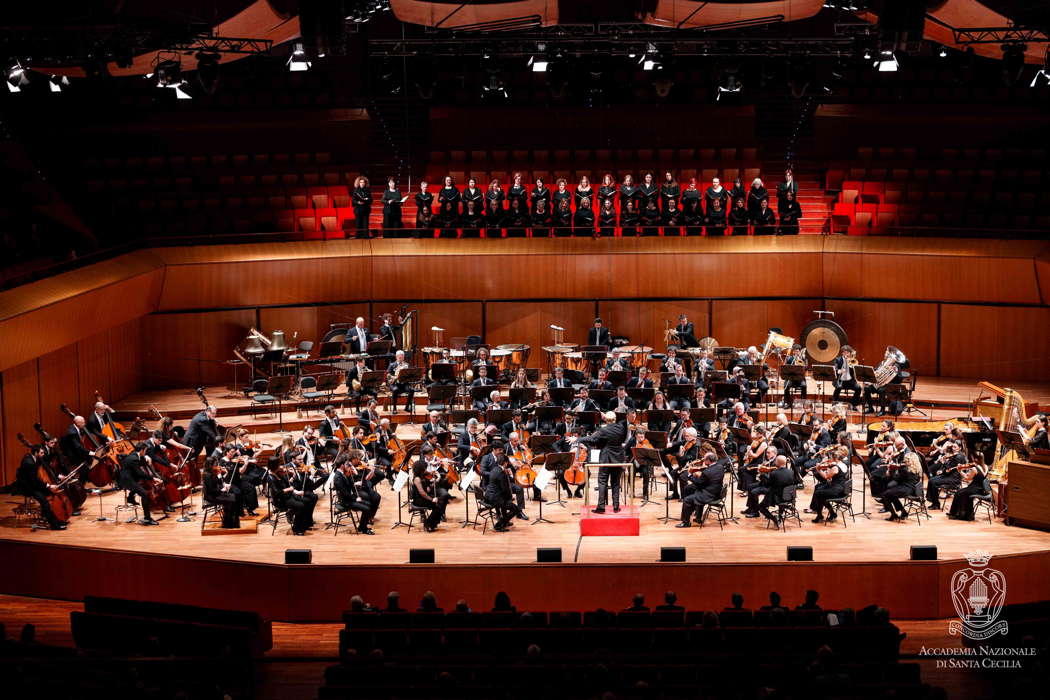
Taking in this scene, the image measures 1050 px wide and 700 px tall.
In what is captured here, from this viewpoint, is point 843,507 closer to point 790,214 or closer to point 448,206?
point 790,214

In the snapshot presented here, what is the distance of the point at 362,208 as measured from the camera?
19188 mm

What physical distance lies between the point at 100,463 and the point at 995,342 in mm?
13332

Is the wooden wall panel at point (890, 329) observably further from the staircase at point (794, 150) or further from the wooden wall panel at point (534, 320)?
the wooden wall panel at point (534, 320)

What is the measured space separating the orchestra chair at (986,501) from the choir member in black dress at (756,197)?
7.00m

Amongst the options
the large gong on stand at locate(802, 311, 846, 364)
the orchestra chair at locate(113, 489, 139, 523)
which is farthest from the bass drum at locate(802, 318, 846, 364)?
the orchestra chair at locate(113, 489, 139, 523)

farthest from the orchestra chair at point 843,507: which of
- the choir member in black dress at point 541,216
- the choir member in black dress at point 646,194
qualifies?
the choir member in black dress at point 541,216

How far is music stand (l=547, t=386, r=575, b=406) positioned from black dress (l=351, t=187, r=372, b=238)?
5.70 metres

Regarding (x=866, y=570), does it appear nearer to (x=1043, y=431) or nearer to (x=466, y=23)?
(x=1043, y=431)

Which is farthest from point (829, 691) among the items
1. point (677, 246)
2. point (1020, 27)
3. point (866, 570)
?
point (677, 246)

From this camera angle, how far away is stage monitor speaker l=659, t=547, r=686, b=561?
1134 centimetres

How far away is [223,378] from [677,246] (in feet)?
25.0

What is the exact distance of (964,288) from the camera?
18.5m

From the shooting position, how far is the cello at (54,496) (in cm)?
1274

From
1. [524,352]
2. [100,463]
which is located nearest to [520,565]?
[100,463]
